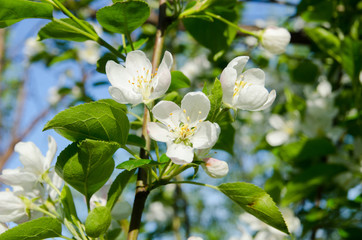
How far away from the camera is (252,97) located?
754mm

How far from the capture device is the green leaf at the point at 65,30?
2.86 feet

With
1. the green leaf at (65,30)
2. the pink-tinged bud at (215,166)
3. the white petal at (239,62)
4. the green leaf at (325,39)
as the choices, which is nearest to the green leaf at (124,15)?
the green leaf at (65,30)

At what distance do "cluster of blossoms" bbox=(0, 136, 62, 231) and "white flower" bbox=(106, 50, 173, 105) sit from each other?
0.64 ft

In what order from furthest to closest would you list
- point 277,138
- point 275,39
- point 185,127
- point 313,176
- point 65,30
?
point 277,138 → point 313,176 → point 275,39 → point 65,30 → point 185,127

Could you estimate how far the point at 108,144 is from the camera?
0.68 m

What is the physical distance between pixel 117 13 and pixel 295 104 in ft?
3.69

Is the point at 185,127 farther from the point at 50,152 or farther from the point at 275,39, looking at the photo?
the point at 275,39

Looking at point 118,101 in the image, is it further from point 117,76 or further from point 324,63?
point 324,63

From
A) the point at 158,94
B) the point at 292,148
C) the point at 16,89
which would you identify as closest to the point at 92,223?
the point at 158,94

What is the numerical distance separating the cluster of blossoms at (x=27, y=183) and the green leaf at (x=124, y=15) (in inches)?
10.8

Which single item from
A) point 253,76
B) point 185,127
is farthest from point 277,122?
point 185,127

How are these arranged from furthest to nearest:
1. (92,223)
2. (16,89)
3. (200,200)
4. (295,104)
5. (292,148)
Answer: (16,89)
(200,200)
(295,104)
(292,148)
(92,223)

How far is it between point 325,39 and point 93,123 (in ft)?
3.80

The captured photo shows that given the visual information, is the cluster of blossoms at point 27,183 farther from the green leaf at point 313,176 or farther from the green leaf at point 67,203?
the green leaf at point 313,176
